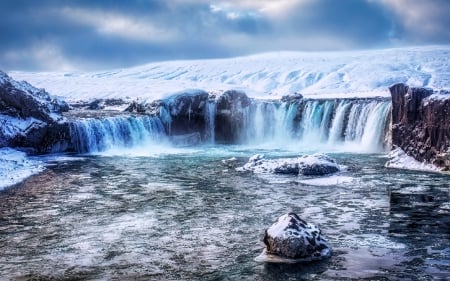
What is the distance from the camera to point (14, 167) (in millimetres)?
28094

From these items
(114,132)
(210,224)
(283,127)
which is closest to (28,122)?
(114,132)

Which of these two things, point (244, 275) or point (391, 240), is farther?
point (391, 240)

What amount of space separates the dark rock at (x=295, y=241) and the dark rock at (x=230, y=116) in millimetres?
35366

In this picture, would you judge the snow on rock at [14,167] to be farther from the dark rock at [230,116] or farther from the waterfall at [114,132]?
the dark rock at [230,116]

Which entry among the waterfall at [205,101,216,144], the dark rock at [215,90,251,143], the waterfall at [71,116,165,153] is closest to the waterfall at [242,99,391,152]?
the dark rock at [215,90,251,143]

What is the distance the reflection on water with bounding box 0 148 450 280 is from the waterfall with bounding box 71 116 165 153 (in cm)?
1263

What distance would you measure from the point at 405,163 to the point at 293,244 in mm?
18123

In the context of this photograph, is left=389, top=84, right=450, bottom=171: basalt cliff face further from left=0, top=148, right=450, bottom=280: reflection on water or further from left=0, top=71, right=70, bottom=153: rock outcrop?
left=0, top=71, right=70, bottom=153: rock outcrop

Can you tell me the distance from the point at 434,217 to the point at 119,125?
30.2 metres

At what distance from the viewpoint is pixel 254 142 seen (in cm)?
4891

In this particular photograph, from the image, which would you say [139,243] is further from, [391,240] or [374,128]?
[374,128]

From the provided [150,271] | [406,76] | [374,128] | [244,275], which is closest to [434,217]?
[244,275]

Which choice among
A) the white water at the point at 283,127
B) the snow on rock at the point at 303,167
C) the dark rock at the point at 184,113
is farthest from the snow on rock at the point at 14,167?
the dark rock at the point at 184,113

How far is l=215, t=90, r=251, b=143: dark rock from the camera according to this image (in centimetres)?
4794
